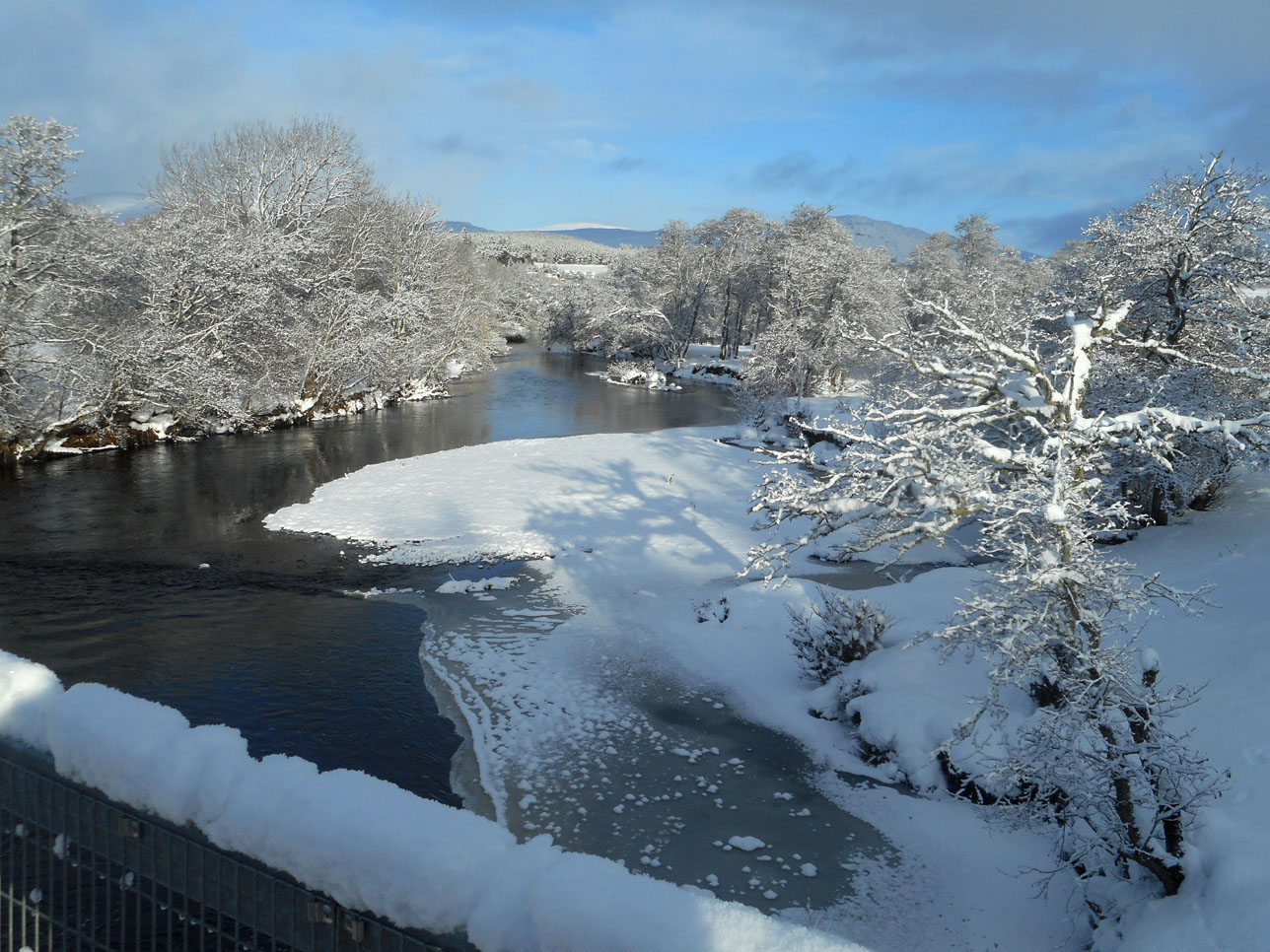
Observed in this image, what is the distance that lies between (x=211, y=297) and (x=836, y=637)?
27.3 meters

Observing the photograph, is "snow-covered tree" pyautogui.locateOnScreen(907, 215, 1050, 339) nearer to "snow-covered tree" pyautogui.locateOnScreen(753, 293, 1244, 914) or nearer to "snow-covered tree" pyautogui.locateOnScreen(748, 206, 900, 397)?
"snow-covered tree" pyautogui.locateOnScreen(748, 206, 900, 397)

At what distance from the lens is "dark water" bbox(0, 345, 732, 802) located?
9.88 meters

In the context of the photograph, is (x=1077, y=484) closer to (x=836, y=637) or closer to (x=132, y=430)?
(x=836, y=637)

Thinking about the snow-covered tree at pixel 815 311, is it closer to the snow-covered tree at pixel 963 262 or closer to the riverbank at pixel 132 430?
the snow-covered tree at pixel 963 262

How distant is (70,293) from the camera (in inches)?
941

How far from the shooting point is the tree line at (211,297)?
75.5ft

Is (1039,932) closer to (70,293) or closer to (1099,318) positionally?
(1099,318)

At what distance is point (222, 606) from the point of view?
44.6 ft

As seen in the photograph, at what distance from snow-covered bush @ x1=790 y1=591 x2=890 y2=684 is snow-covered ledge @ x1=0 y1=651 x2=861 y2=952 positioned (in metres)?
8.63

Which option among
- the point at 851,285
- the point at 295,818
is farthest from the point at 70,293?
the point at 851,285

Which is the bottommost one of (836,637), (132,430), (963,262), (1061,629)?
(836,637)

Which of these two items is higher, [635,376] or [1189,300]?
[1189,300]

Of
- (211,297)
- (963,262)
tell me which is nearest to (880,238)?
(963,262)

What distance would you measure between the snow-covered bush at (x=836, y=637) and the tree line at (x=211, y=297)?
75.0 feet
